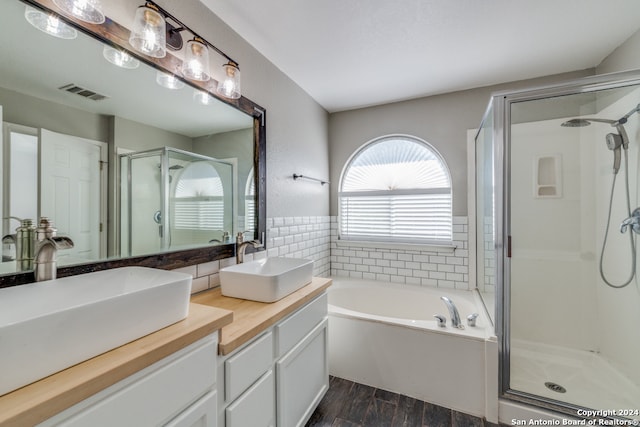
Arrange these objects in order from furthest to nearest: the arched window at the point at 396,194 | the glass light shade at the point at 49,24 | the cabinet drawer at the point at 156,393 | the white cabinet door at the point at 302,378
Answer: the arched window at the point at 396,194, the white cabinet door at the point at 302,378, the glass light shade at the point at 49,24, the cabinet drawer at the point at 156,393

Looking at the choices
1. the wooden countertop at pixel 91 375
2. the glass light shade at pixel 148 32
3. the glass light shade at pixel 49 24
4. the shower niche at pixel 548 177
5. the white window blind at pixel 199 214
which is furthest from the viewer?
the shower niche at pixel 548 177

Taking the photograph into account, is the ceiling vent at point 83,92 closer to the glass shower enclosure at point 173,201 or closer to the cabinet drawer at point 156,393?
the glass shower enclosure at point 173,201

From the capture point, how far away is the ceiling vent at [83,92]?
1.04m

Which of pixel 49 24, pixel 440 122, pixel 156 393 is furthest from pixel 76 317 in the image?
pixel 440 122

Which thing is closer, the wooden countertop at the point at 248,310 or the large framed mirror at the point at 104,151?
the large framed mirror at the point at 104,151

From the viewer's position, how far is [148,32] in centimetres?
116

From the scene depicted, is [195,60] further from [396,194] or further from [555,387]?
[555,387]

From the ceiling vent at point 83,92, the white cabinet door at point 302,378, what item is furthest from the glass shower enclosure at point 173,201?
the white cabinet door at point 302,378

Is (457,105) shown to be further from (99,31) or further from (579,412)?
(99,31)

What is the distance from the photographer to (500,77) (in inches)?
95.9

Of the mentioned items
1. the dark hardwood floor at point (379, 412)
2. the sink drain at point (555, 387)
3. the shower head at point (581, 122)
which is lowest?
the dark hardwood floor at point (379, 412)

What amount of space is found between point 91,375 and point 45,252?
541 mm

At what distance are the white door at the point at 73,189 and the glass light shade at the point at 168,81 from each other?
1.46 feet

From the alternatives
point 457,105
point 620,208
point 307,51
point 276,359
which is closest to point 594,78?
point 620,208
